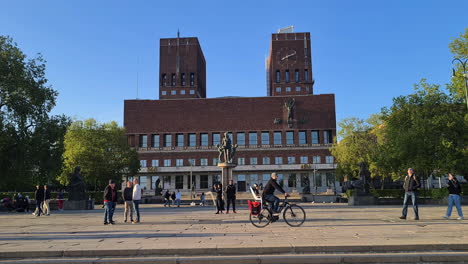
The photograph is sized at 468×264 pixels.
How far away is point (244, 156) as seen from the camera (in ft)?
260

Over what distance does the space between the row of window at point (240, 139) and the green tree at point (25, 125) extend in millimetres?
45764

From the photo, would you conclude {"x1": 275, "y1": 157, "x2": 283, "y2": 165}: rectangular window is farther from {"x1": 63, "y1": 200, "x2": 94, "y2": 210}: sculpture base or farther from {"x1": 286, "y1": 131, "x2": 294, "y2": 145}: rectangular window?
{"x1": 63, "y1": 200, "x2": 94, "y2": 210}: sculpture base

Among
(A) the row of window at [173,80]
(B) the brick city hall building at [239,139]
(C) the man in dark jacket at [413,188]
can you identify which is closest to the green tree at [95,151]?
(B) the brick city hall building at [239,139]

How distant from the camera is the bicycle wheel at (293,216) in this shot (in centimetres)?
1298

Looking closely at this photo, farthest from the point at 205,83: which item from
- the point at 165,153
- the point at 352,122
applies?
the point at 352,122

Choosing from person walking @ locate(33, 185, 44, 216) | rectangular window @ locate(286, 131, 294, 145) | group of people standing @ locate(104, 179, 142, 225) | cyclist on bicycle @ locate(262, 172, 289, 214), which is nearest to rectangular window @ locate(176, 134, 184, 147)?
→ rectangular window @ locate(286, 131, 294, 145)

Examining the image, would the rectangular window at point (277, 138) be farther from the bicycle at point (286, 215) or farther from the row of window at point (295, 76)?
the bicycle at point (286, 215)

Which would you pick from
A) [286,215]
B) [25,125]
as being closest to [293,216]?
[286,215]

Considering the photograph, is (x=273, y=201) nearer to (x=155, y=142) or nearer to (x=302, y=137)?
(x=302, y=137)

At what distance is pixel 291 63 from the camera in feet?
313

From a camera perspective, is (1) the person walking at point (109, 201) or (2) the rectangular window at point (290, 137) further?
(2) the rectangular window at point (290, 137)

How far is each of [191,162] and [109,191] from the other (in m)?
62.2

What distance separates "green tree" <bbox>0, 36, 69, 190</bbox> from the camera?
3234cm

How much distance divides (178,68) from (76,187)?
74.0 metres
